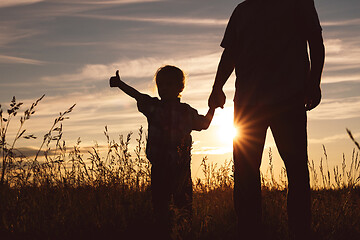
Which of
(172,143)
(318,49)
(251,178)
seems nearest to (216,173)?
(172,143)

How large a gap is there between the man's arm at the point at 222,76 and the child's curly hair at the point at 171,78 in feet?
1.77

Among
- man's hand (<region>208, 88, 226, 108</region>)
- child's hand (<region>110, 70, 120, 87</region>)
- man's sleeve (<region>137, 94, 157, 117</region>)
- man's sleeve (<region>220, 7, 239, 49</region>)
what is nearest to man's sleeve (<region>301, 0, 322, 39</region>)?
man's sleeve (<region>220, 7, 239, 49</region>)

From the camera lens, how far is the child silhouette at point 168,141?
13.1ft

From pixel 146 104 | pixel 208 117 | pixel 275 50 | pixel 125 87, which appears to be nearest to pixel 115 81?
pixel 125 87

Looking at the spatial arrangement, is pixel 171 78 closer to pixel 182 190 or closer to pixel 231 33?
pixel 231 33

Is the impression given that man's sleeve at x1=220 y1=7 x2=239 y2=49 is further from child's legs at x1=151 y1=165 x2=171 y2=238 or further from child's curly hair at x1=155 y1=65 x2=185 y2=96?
child's legs at x1=151 y1=165 x2=171 y2=238

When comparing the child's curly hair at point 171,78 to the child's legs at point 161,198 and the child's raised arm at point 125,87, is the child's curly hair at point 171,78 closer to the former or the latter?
the child's raised arm at point 125,87

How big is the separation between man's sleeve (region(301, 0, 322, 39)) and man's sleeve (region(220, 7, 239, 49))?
595mm

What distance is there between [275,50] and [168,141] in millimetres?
1488

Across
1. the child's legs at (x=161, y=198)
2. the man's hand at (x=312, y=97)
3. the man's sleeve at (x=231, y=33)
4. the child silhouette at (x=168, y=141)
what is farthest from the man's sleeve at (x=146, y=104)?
the man's hand at (x=312, y=97)

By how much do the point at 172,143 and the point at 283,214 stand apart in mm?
1518

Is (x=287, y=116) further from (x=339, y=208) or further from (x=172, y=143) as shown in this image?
(x=339, y=208)

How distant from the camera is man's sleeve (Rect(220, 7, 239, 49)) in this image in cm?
354

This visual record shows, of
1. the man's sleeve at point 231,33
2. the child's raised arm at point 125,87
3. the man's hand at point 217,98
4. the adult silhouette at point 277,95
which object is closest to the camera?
the adult silhouette at point 277,95
